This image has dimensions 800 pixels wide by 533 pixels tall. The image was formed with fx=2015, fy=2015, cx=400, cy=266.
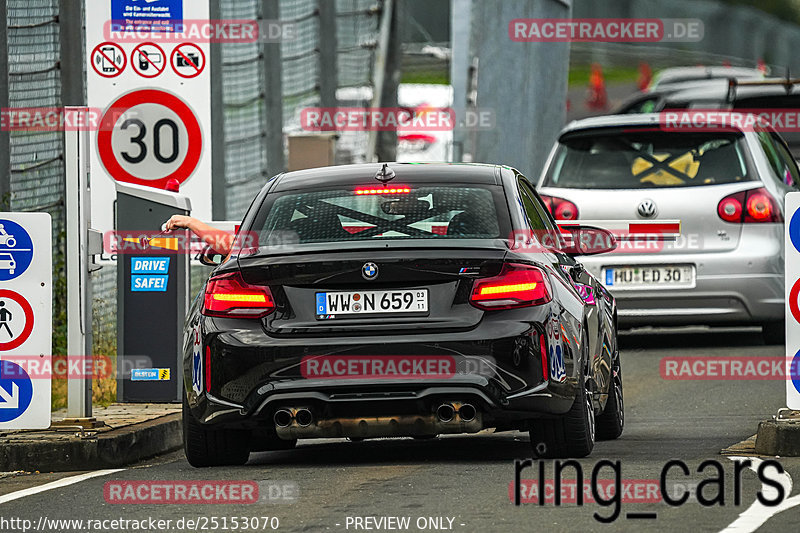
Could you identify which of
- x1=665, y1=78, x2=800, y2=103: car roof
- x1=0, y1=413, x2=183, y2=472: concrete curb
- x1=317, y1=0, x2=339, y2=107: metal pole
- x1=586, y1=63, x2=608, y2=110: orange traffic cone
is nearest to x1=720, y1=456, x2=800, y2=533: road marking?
x1=0, y1=413, x2=183, y2=472: concrete curb

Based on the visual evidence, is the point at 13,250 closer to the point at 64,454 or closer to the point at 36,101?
the point at 64,454

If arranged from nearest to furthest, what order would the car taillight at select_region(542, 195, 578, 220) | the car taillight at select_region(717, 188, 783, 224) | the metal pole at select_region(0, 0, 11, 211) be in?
1. the metal pole at select_region(0, 0, 11, 211)
2. the car taillight at select_region(717, 188, 783, 224)
3. the car taillight at select_region(542, 195, 578, 220)

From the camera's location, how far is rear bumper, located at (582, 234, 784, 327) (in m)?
14.4

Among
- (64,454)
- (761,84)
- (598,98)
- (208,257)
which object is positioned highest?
(761,84)

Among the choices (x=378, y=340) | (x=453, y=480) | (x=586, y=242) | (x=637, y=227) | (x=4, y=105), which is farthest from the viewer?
Result: (x=4, y=105)

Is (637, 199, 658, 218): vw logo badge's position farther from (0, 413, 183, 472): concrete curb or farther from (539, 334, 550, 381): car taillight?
(539, 334, 550, 381): car taillight

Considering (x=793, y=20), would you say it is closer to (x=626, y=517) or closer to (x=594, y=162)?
(x=594, y=162)

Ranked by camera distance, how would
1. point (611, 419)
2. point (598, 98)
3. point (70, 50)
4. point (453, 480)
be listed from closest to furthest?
point (453, 480) → point (611, 419) → point (70, 50) → point (598, 98)

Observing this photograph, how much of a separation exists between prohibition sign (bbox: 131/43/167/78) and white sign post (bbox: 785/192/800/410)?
4718 millimetres

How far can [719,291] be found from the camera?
1439 cm

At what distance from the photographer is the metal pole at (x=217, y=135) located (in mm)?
18375

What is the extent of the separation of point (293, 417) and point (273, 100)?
40.9 feet

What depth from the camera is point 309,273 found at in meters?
8.40

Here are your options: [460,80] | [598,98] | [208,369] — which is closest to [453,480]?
[208,369]
